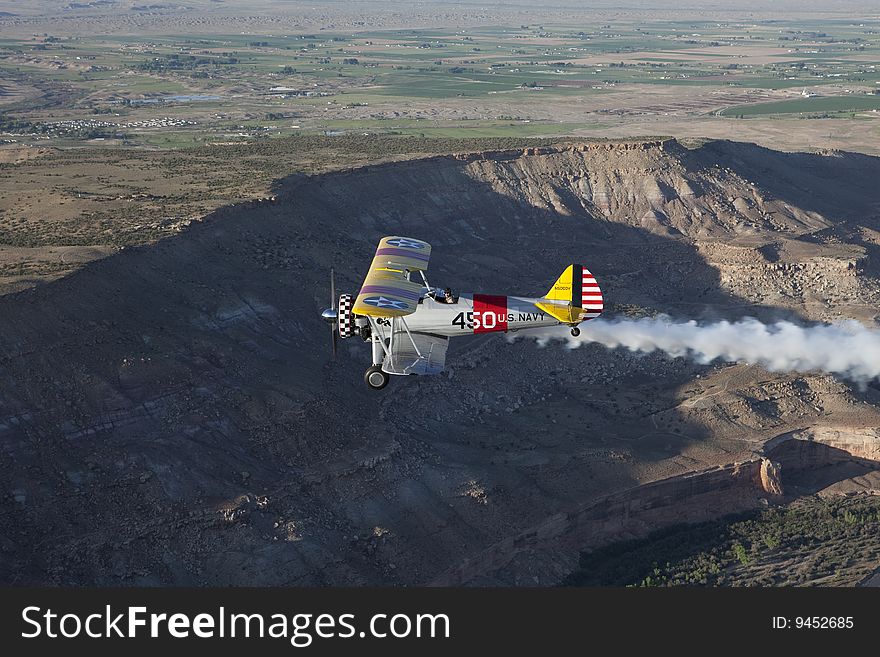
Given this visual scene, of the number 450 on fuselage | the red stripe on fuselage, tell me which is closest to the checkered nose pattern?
the number 450 on fuselage

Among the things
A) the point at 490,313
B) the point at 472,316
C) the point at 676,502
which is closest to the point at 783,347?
the point at 676,502

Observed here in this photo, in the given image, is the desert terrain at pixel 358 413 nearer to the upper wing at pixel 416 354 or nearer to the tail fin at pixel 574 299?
the upper wing at pixel 416 354

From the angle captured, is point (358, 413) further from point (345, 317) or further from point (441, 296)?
point (345, 317)

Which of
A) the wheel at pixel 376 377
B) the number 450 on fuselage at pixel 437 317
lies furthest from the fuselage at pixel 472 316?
the wheel at pixel 376 377

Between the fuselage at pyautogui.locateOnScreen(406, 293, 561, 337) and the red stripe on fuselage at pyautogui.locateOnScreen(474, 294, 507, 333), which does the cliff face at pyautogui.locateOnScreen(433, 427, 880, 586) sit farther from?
the red stripe on fuselage at pyautogui.locateOnScreen(474, 294, 507, 333)

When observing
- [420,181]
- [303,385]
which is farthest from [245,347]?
[420,181]
